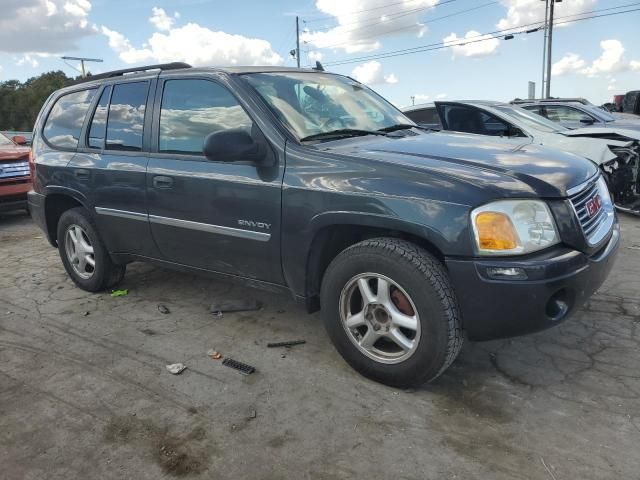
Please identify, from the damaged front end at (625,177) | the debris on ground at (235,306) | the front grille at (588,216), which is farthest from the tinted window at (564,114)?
the debris on ground at (235,306)

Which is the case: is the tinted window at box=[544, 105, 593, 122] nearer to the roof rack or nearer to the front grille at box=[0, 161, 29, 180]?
the roof rack

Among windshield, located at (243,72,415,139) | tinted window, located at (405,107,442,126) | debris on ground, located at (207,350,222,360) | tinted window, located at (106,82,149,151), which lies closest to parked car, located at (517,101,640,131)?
tinted window, located at (405,107,442,126)

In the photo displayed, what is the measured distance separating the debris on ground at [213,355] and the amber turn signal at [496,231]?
6.06ft

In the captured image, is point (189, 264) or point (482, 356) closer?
point (482, 356)

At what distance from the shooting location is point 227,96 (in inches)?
134

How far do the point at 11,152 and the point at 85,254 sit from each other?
5005mm

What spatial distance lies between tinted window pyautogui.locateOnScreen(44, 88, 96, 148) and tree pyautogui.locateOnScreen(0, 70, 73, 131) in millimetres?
62240

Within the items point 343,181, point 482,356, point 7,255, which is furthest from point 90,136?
point 482,356

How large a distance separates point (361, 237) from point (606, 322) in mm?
1947

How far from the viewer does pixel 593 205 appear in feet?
9.64

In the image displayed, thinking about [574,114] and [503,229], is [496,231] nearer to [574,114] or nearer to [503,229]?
[503,229]

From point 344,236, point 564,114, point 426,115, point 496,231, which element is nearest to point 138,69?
point 344,236

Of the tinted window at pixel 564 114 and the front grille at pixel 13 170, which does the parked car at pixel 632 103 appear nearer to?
the tinted window at pixel 564 114

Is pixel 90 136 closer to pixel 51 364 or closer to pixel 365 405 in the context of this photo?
pixel 51 364
